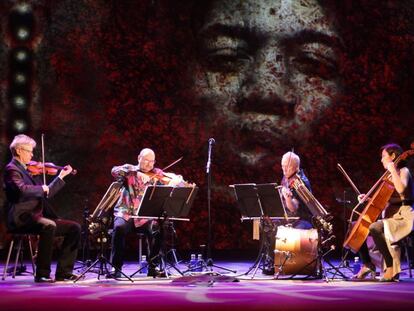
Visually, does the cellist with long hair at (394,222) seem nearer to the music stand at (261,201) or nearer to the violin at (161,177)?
the music stand at (261,201)

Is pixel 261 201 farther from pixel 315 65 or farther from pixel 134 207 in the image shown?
pixel 315 65

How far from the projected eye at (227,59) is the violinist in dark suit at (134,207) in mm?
3126

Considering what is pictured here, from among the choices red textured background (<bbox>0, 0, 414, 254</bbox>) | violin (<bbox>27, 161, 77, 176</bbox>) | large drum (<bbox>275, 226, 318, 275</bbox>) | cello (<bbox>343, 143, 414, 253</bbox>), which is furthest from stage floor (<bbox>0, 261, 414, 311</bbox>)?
red textured background (<bbox>0, 0, 414, 254</bbox>)

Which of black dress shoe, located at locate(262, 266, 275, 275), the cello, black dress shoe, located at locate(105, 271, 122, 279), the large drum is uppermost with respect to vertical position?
Answer: the cello

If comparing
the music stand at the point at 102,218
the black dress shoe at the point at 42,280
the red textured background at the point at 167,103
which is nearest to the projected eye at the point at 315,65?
the red textured background at the point at 167,103

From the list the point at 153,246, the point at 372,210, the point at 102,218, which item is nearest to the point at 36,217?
the point at 102,218

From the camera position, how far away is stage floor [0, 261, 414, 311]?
471cm

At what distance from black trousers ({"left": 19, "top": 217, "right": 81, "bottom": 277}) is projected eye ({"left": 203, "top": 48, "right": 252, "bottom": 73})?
425cm

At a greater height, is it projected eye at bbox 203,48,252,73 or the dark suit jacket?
projected eye at bbox 203,48,252,73

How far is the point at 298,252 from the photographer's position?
680 centimetres

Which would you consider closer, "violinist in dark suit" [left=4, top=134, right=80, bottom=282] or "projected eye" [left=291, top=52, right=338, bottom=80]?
"violinist in dark suit" [left=4, top=134, right=80, bottom=282]

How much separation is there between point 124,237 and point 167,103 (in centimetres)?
323

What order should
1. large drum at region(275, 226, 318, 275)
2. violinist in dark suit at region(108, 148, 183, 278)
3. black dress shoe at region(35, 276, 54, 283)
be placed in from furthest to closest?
violinist in dark suit at region(108, 148, 183, 278) → large drum at region(275, 226, 318, 275) → black dress shoe at region(35, 276, 54, 283)

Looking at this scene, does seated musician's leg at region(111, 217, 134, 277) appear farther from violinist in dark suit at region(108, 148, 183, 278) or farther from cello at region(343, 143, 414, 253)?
cello at region(343, 143, 414, 253)
